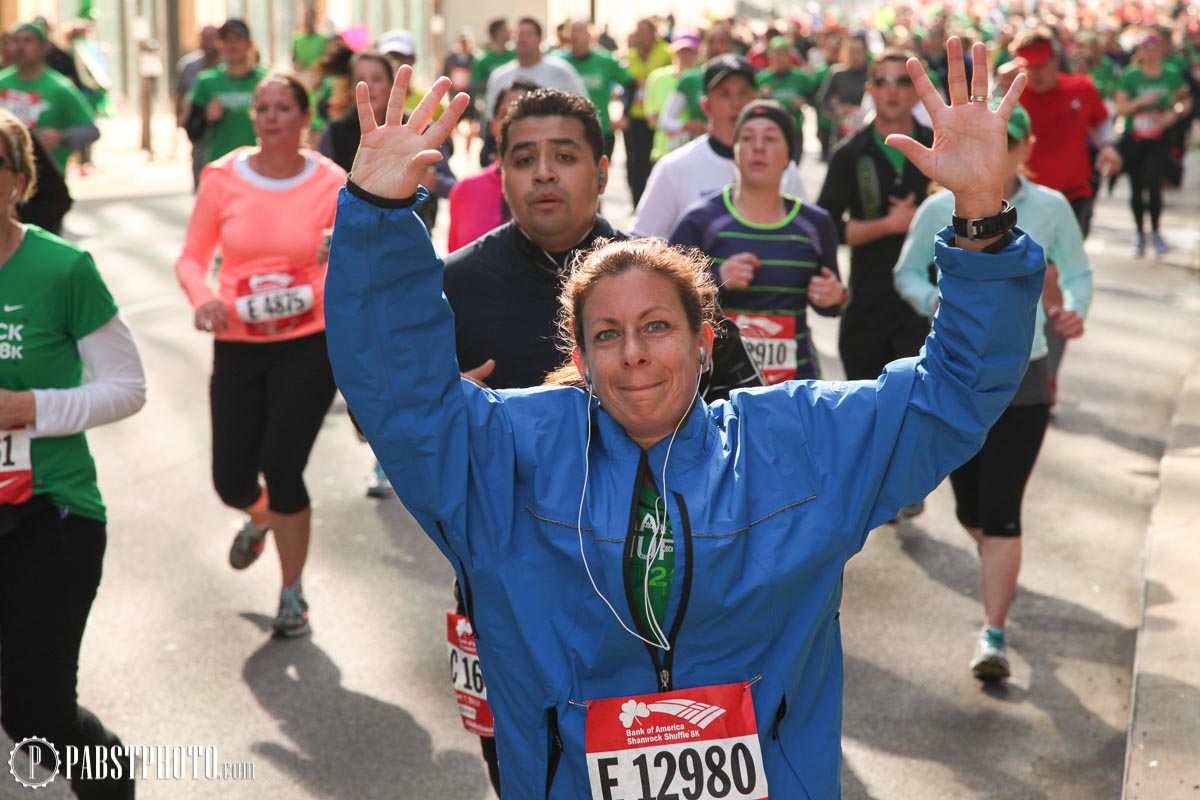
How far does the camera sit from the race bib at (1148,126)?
49.5 ft

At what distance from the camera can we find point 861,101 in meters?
20.1

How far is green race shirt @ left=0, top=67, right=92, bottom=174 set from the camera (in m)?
9.99

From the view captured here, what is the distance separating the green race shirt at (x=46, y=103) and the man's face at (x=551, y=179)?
6.45 metres

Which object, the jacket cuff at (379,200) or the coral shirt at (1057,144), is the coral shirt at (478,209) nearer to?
the jacket cuff at (379,200)

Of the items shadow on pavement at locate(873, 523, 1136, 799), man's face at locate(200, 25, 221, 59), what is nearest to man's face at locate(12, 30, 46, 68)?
man's face at locate(200, 25, 221, 59)

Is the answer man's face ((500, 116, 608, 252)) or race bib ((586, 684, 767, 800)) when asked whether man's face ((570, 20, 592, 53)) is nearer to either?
man's face ((500, 116, 608, 252))

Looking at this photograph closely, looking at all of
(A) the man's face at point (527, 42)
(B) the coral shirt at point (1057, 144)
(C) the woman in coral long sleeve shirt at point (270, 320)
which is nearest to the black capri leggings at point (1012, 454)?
(C) the woman in coral long sleeve shirt at point (270, 320)

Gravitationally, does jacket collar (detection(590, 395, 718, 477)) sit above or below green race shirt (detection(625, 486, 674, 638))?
above

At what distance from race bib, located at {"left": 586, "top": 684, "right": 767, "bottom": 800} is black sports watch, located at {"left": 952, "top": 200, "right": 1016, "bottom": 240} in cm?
89

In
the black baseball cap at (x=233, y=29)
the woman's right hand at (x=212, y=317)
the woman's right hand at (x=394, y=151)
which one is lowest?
the woman's right hand at (x=212, y=317)

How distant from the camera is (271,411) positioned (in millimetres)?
5820

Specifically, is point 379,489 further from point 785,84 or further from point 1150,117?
point 785,84

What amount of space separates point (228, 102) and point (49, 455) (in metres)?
8.22

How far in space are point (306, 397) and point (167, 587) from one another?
1.15m
